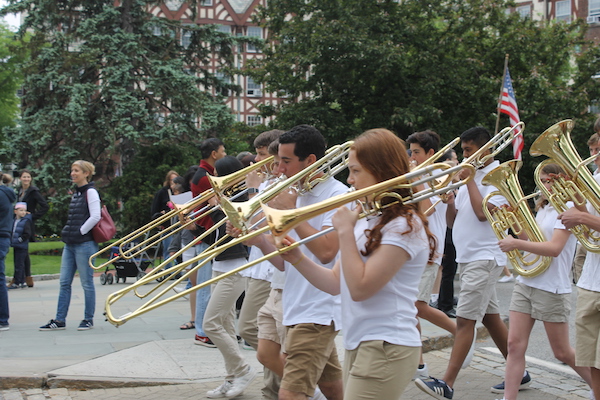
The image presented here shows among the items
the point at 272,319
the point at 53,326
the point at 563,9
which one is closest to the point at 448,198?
the point at 272,319

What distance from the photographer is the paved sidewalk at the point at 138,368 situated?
5.54m

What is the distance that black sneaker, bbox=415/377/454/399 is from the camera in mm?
4953

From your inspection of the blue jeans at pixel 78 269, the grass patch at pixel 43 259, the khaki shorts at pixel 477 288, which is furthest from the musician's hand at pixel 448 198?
the grass patch at pixel 43 259

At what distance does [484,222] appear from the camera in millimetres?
5277

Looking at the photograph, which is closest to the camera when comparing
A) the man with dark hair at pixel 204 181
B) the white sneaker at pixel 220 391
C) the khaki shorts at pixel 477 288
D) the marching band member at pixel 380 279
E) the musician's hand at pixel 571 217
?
the marching band member at pixel 380 279

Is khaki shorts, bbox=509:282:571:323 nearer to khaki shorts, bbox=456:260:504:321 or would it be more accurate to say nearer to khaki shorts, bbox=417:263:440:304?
khaki shorts, bbox=456:260:504:321

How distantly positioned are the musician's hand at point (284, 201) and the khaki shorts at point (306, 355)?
2.17ft

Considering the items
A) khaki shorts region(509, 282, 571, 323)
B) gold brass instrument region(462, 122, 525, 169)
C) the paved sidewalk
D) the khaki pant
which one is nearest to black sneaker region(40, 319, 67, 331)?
the paved sidewalk

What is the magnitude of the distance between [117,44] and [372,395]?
79.1 ft

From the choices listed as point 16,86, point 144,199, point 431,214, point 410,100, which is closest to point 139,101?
point 144,199

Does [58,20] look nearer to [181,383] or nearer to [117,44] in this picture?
[117,44]

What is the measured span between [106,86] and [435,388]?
72.2 ft

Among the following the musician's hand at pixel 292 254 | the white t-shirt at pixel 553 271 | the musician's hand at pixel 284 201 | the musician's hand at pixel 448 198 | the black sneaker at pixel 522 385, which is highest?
the musician's hand at pixel 284 201

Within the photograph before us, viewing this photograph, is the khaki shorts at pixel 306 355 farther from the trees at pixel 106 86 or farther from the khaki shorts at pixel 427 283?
the trees at pixel 106 86
